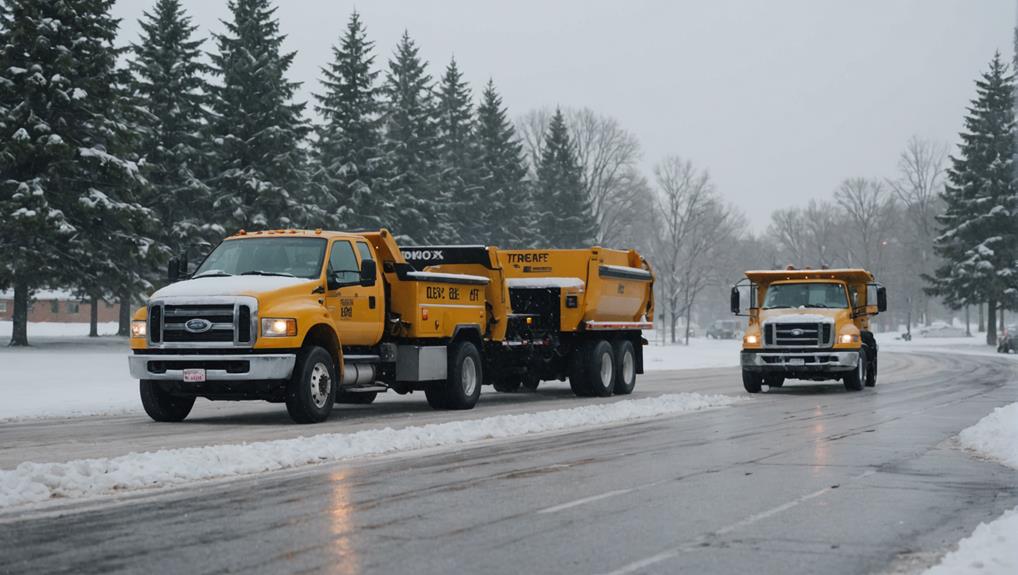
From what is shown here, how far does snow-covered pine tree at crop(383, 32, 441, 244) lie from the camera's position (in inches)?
2317

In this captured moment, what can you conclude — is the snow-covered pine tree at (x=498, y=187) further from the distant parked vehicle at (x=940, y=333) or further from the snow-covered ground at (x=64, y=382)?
the distant parked vehicle at (x=940, y=333)

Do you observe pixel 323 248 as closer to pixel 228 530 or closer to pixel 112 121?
pixel 228 530

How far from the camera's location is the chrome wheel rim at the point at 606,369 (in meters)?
23.9

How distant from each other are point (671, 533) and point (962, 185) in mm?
68645

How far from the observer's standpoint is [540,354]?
2302 centimetres

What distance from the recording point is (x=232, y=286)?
1603cm

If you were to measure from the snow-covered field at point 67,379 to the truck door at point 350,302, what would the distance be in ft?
14.2

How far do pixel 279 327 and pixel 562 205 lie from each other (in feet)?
198

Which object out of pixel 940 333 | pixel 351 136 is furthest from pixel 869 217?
pixel 351 136

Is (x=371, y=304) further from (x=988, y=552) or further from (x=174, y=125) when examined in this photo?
(x=174, y=125)

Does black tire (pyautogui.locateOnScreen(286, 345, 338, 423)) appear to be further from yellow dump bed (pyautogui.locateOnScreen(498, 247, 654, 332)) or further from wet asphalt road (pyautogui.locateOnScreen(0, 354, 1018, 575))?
yellow dump bed (pyautogui.locateOnScreen(498, 247, 654, 332))

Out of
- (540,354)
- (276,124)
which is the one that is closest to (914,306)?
(276,124)

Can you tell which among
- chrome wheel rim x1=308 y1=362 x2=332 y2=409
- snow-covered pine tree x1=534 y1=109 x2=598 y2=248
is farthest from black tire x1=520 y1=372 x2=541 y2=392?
snow-covered pine tree x1=534 y1=109 x2=598 y2=248

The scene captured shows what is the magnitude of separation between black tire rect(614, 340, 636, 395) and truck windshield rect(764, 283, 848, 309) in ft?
11.6
